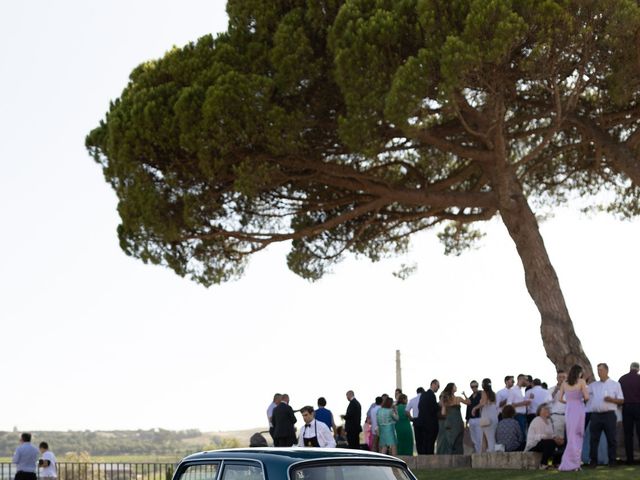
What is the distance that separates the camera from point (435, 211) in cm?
2609

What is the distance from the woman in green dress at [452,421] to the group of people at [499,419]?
2 cm

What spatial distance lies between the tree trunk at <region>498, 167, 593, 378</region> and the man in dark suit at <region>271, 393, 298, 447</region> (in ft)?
21.2

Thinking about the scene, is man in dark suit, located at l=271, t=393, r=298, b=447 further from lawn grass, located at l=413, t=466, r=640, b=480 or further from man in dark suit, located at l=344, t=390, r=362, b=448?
lawn grass, located at l=413, t=466, r=640, b=480

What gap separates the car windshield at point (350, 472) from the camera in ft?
23.5

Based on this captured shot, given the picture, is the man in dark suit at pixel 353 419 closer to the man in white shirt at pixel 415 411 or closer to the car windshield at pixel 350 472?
the man in white shirt at pixel 415 411

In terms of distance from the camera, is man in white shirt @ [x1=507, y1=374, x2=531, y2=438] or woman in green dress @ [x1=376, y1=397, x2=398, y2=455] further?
woman in green dress @ [x1=376, y1=397, x2=398, y2=455]

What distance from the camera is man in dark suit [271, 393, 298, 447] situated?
2002cm

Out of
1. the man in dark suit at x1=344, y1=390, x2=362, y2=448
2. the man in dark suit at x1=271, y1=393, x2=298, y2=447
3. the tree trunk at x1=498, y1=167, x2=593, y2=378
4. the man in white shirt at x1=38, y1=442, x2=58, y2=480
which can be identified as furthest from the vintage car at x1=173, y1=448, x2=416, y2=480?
the tree trunk at x1=498, y1=167, x2=593, y2=378

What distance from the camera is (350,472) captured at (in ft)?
24.1

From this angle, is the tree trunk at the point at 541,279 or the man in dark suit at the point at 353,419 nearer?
the man in dark suit at the point at 353,419

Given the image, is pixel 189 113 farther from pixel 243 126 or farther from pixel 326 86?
pixel 326 86

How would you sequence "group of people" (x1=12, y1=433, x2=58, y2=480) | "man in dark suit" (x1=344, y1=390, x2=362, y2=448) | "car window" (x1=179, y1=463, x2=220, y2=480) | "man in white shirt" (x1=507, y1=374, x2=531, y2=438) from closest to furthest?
"car window" (x1=179, y1=463, x2=220, y2=480)
"man in white shirt" (x1=507, y1=374, x2=531, y2=438)
"group of people" (x1=12, y1=433, x2=58, y2=480)
"man in dark suit" (x1=344, y1=390, x2=362, y2=448)

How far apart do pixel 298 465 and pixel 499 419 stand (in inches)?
462

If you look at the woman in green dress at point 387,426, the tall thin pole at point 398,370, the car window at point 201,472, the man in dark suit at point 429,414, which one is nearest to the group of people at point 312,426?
the woman in green dress at point 387,426
